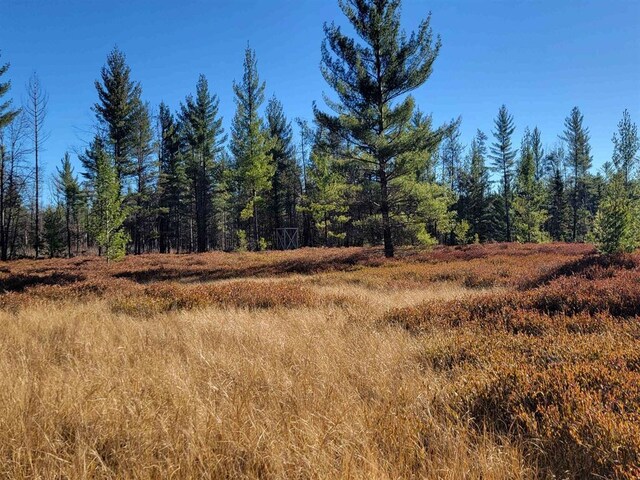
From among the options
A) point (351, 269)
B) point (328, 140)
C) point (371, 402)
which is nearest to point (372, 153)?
point (328, 140)

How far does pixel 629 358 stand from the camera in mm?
2934

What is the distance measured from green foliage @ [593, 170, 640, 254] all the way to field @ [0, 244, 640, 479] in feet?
19.6

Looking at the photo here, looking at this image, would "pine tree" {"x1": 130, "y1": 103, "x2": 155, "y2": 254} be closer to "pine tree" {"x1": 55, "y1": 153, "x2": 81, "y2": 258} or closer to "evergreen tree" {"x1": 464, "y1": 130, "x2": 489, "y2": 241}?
"pine tree" {"x1": 55, "y1": 153, "x2": 81, "y2": 258}

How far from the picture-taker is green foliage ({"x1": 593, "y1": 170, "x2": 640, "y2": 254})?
33.7 feet

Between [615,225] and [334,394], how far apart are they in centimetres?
1127

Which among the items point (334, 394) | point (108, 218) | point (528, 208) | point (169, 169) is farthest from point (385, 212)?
point (169, 169)

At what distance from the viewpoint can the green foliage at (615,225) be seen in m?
10.3

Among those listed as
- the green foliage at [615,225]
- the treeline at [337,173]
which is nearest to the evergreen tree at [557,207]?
the treeline at [337,173]

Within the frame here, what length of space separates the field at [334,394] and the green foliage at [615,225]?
5964 mm

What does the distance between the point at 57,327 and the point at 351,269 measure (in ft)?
36.0

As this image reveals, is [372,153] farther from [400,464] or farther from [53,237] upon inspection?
[53,237]

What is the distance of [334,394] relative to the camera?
279 centimetres

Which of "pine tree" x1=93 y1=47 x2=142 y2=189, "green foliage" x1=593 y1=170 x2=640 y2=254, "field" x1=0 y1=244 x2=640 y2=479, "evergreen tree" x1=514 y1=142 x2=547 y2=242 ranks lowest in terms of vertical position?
"field" x1=0 y1=244 x2=640 y2=479

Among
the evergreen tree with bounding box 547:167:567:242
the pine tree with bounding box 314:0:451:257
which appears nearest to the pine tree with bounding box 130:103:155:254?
the pine tree with bounding box 314:0:451:257
